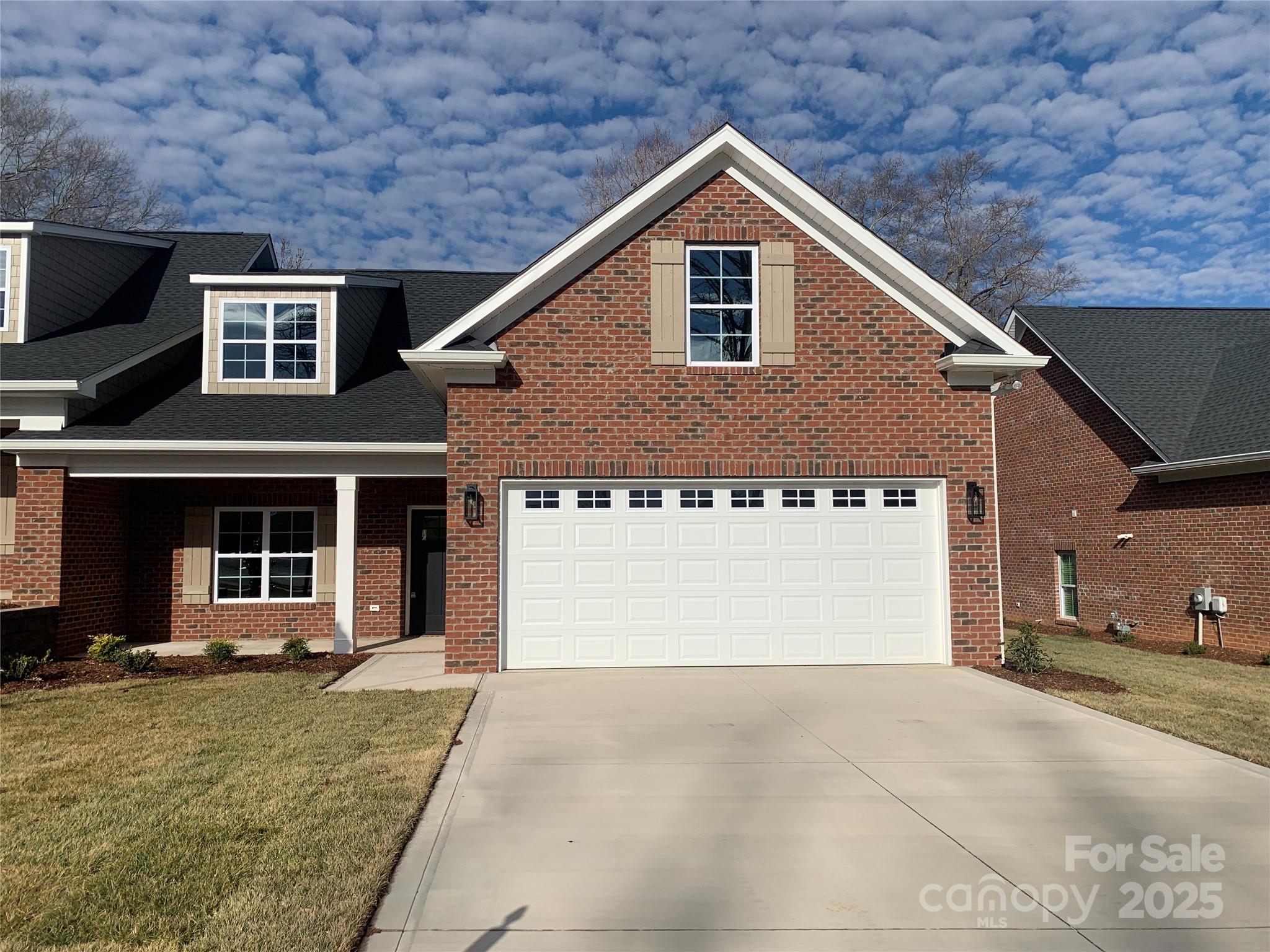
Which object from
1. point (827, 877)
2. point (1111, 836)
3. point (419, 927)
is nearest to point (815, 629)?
point (1111, 836)

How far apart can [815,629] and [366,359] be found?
954 cm

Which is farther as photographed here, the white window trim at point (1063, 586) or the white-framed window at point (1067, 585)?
the white-framed window at point (1067, 585)

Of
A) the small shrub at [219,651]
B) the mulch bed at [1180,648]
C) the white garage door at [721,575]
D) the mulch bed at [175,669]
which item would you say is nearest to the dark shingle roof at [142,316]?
the mulch bed at [175,669]

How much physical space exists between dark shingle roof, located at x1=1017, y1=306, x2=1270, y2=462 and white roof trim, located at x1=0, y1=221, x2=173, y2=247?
18923 mm

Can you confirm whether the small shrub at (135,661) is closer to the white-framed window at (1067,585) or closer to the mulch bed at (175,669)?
the mulch bed at (175,669)

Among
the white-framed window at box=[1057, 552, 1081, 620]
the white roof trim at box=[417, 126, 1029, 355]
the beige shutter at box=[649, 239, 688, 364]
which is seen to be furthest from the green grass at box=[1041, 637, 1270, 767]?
the beige shutter at box=[649, 239, 688, 364]

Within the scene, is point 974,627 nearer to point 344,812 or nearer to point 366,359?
point 344,812

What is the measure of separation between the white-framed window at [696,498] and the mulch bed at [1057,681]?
4078 millimetres

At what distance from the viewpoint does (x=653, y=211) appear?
35.7 feet

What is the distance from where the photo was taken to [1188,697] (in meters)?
9.31

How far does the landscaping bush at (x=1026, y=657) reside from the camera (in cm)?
1033

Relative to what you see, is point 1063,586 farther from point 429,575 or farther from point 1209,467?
point 429,575

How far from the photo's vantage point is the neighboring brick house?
13773 mm

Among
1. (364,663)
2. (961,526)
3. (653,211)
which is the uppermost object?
(653,211)
